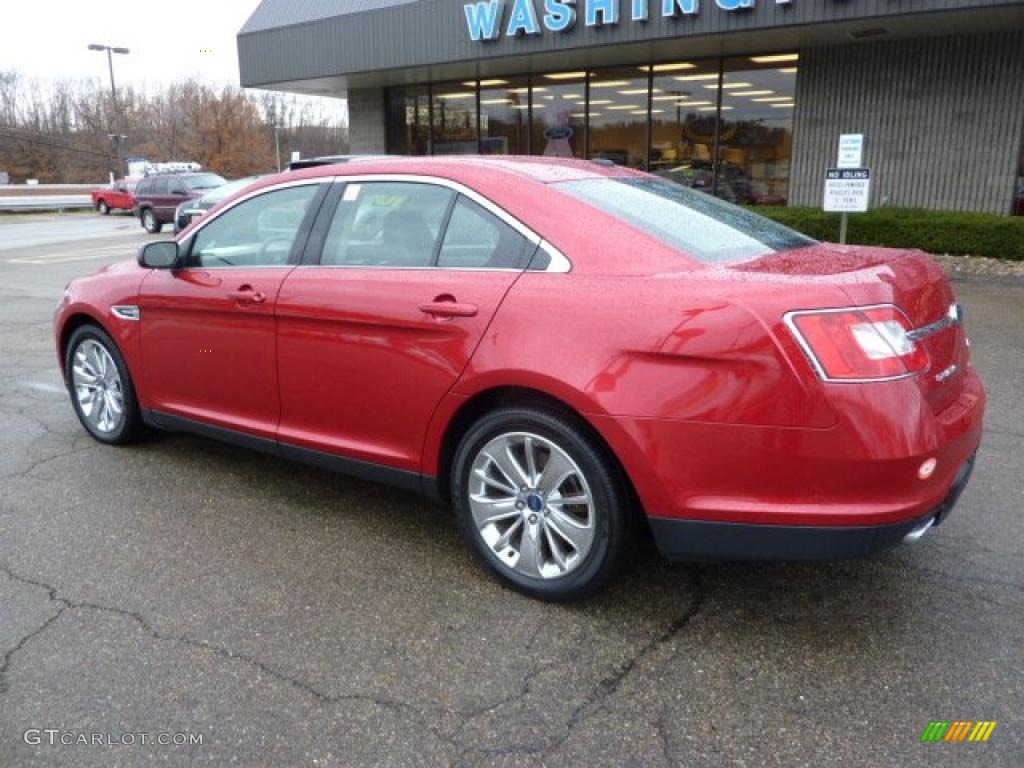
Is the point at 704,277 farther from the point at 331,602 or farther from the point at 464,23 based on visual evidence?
the point at 464,23

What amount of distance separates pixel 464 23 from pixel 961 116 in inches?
339

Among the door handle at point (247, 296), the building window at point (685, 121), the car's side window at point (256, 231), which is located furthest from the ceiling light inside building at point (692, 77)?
the door handle at point (247, 296)

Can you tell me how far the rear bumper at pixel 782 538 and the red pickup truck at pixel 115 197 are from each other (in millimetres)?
34094

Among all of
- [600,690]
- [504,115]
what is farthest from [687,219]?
[504,115]

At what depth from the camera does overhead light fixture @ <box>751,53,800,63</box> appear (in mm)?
14875

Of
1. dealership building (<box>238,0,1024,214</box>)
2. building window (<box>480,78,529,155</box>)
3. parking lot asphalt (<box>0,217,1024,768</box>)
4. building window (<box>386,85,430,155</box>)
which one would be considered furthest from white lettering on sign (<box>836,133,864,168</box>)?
building window (<box>386,85,430,155</box>)

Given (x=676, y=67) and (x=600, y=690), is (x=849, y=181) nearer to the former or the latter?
(x=676, y=67)

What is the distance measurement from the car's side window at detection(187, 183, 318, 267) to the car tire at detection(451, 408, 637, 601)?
142 centimetres

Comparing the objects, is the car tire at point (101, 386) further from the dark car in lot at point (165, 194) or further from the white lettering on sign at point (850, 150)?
the dark car in lot at point (165, 194)

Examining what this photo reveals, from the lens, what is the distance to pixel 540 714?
8.23ft

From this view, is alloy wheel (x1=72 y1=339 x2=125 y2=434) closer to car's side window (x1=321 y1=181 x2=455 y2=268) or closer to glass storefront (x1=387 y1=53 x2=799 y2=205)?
car's side window (x1=321 y1=181 x2=455 y2=268)

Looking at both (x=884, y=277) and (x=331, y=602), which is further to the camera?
(x=331, y=602)

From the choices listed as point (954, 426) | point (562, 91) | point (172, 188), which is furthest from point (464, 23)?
point (954, 426)

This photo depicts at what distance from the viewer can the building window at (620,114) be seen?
16.6 m
